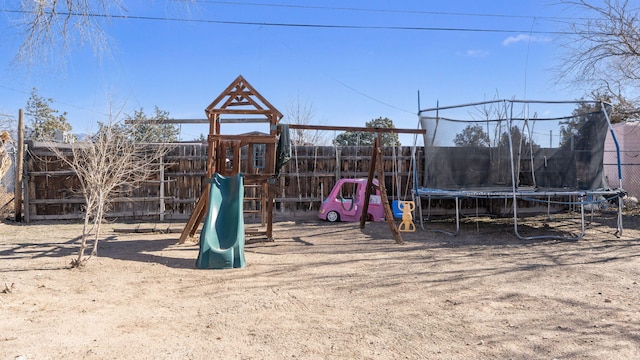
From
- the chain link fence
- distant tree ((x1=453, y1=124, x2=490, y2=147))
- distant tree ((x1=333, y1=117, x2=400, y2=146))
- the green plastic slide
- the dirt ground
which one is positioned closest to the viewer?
the dirt ground

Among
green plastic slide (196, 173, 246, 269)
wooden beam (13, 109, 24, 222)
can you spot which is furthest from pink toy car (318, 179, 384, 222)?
wooden beam (13, 109, 24, 222)

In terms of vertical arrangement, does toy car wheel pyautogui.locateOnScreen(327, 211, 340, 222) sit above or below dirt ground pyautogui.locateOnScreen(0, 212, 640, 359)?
above

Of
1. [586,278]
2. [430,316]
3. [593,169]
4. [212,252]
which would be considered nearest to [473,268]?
[586,278]

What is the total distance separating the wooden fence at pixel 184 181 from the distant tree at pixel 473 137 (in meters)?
1.15

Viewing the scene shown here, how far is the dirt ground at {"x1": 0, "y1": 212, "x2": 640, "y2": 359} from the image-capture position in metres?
3.51

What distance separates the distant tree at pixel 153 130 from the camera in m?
10.2

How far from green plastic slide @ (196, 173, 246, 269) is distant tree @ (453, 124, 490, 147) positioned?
5.77 meters

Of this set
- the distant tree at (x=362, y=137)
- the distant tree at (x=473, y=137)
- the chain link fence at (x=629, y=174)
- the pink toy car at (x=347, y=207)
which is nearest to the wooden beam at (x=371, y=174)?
the pink toy car at (x=347, y=207)

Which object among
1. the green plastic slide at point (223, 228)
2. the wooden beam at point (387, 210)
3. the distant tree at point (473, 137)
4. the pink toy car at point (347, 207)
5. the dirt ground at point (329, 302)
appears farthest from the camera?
the pink toy car at point (347, 207)

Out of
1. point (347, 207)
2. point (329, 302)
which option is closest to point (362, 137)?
point (347, 207)

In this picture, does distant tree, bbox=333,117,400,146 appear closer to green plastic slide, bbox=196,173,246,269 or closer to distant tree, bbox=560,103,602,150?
distant tree, bbox=560,103,602,150

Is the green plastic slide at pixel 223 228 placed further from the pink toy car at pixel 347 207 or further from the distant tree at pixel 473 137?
the distant tree at pixel 473 137

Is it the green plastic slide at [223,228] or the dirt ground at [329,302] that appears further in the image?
the green plastic slide at [223,228]

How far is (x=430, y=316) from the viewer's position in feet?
13.9
